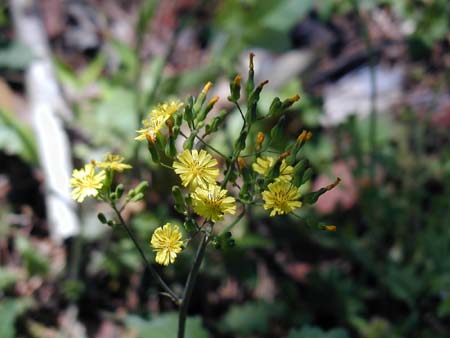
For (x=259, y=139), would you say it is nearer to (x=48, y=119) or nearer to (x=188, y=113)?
(x=188, y=113)

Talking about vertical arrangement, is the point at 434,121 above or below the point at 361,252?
above

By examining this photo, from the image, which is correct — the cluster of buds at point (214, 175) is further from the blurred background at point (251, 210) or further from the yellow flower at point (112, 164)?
the blurred background at point (251, 210)

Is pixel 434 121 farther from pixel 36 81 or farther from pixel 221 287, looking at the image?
pixel 36 81

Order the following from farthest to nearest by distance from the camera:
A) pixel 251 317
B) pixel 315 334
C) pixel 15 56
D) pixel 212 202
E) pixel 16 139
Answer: pixel 16 139
pixel 15 56
pixel 251 317
pixel 315 334
pixel 212 202

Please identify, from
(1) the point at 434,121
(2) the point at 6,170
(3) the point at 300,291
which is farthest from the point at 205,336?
(1) the point at 434,121

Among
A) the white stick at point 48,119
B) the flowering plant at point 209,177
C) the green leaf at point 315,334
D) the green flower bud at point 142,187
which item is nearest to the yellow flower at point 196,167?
the flowering plant at point 209,177

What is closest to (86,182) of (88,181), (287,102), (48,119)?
(88,181)
